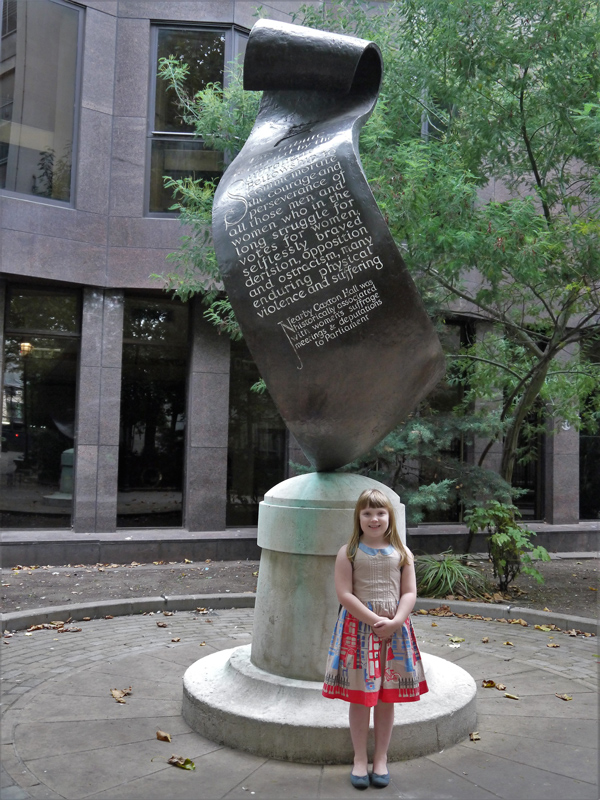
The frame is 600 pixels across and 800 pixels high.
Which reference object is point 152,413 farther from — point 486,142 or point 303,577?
point 303,577

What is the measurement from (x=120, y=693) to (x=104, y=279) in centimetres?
873

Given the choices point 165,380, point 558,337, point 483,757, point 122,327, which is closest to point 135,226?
point 122,327

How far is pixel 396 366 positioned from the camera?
15.7 feet

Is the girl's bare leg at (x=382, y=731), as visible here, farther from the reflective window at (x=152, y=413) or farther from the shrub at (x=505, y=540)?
the reflective window at (x=152, y=413)

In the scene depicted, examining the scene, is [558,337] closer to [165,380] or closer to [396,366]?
[396,366]

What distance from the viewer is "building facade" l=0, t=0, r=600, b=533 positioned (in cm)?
1248

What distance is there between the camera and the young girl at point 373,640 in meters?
3.78

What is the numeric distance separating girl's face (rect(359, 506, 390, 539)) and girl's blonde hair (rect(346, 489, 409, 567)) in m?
0.02

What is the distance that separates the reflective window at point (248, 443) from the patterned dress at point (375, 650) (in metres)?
10.2

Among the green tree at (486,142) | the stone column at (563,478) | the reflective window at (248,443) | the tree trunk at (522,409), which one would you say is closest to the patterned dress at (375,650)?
the green tree at (486,142)

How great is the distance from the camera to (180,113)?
1338 cm

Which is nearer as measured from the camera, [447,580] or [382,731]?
[382,731]

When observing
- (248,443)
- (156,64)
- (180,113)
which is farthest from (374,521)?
(156,64)

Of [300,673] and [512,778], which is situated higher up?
[300,673]
